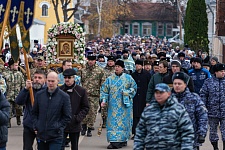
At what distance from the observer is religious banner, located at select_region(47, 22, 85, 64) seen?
22078mm

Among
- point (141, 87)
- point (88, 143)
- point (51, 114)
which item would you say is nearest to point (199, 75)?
point (141, 87)

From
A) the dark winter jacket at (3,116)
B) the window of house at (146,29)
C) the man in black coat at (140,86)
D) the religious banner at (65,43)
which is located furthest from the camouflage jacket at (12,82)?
the window of house at (146,29)

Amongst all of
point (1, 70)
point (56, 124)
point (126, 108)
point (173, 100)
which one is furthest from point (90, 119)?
point (173, 100)

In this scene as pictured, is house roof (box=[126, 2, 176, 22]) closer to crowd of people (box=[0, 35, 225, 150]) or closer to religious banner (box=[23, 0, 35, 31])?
crowd of people (box=[0, 35, 225, 150])

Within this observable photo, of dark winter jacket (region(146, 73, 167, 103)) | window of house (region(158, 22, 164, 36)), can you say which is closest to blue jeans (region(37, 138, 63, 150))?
dark winter jacket (region(146, 73, 167, 103))

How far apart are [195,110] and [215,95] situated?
2.92 meters

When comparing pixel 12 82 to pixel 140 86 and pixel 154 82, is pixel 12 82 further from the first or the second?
pixel 154 82

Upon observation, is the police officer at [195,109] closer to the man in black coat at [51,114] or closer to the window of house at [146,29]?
the man in black coat at [51,114]

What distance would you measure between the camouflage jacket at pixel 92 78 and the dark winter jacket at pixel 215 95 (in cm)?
369

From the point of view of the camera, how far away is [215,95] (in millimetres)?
13945

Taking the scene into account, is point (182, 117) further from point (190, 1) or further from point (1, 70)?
point (190, 1)

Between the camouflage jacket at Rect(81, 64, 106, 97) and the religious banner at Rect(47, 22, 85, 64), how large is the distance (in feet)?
15.5

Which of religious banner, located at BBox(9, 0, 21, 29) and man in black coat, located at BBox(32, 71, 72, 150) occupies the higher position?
religious banner, located at BBox(9, 0, 21, 29)

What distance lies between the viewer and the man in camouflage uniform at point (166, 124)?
29.3 ft
